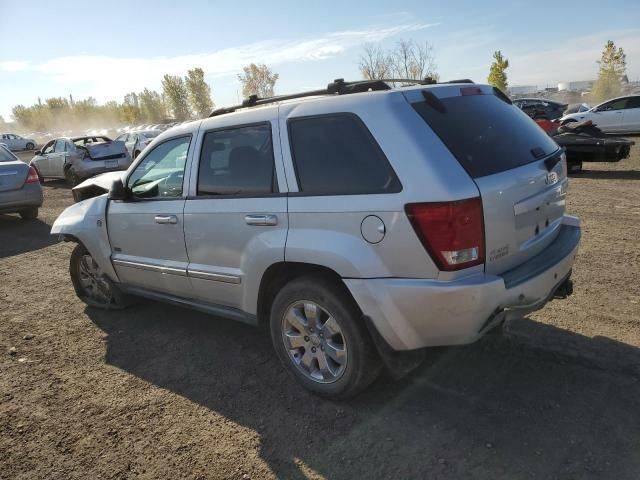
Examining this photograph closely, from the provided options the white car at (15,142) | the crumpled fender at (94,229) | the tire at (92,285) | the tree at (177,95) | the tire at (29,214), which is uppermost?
the tree at (177,95)

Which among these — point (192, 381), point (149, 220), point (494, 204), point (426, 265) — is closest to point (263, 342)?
point (192, 381)

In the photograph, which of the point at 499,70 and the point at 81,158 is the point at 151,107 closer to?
the point at 499,70

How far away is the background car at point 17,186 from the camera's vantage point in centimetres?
915

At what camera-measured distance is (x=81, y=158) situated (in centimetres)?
1464

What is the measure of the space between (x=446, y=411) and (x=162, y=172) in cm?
278

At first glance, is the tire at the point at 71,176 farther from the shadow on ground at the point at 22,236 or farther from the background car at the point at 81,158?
the shadow on ground at the point at 22,236

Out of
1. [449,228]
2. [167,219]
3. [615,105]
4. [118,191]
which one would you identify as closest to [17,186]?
[118,191]

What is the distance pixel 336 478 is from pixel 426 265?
117 cm

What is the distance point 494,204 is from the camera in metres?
2.51

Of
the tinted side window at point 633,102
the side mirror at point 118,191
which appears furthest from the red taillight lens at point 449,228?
the tinted side window at point 633,102

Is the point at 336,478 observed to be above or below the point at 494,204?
below

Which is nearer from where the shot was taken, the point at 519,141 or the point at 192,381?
the point at 519,141

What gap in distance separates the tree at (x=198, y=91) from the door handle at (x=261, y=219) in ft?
270

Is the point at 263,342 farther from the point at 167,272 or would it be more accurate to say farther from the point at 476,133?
the point at 476,133
